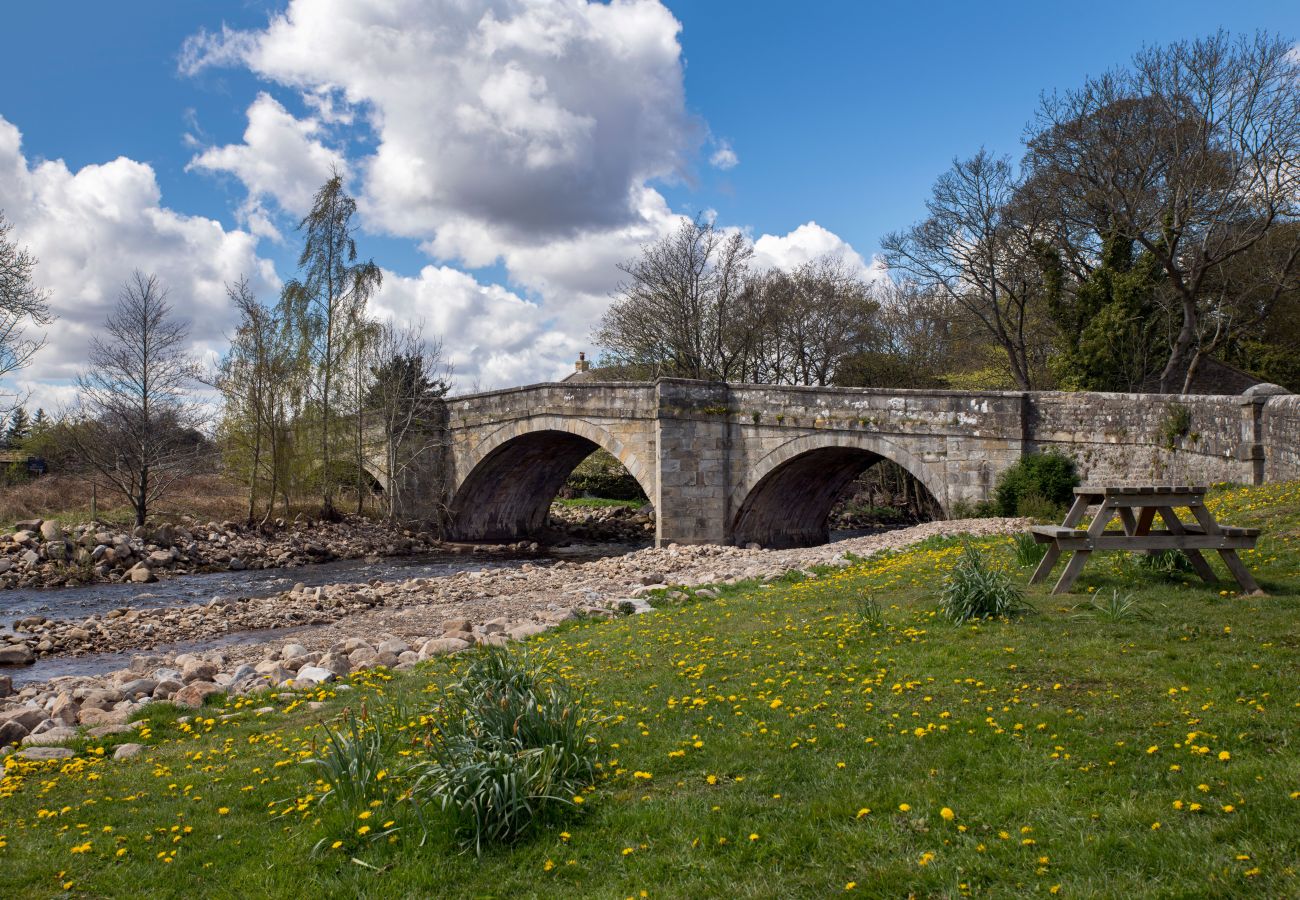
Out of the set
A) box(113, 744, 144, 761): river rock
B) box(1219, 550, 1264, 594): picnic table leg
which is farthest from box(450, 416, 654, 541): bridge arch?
box(113, 744, 144, 761): river rock

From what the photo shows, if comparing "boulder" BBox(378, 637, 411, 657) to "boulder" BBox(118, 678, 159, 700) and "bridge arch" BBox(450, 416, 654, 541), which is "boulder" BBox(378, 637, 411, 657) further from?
"bridge arch" BBox(450, 416, 654, 541)

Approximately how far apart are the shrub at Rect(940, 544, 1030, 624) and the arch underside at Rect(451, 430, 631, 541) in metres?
19.0

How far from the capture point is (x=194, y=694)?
7.51 metres

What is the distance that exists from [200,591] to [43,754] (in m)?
13.1

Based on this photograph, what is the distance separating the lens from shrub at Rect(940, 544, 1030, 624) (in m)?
7.04

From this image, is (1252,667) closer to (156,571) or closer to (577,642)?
(577,642)

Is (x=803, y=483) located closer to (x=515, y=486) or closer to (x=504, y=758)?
(x=515, y=486)

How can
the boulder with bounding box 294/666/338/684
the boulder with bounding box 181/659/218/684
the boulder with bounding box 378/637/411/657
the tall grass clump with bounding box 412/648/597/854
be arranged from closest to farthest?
the tall grass clump with bounding box 412/648/597/854, the boulder with bounding box 294/666/338/684, the boulder with bounding box 181/659/218/684, the boulder with bounding box 378/637/411/657

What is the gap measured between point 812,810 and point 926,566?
6420 mm

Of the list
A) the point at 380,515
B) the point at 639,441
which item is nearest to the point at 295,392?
the point at 380,515

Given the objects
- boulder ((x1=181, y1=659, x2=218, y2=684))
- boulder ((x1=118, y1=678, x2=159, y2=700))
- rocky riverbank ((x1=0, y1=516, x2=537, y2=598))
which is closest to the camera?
boulder ((x1=118, y1=678, x2=159, y2=700))

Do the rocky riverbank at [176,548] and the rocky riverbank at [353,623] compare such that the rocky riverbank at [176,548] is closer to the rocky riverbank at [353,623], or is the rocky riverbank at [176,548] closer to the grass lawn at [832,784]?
the rocky riverbank at [353,623]

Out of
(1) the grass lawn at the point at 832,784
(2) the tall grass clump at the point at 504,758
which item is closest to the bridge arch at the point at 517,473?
(1) the grass lawn at the point at 832,784

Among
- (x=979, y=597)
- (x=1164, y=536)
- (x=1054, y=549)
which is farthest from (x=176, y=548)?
(x=1164, y=536)
